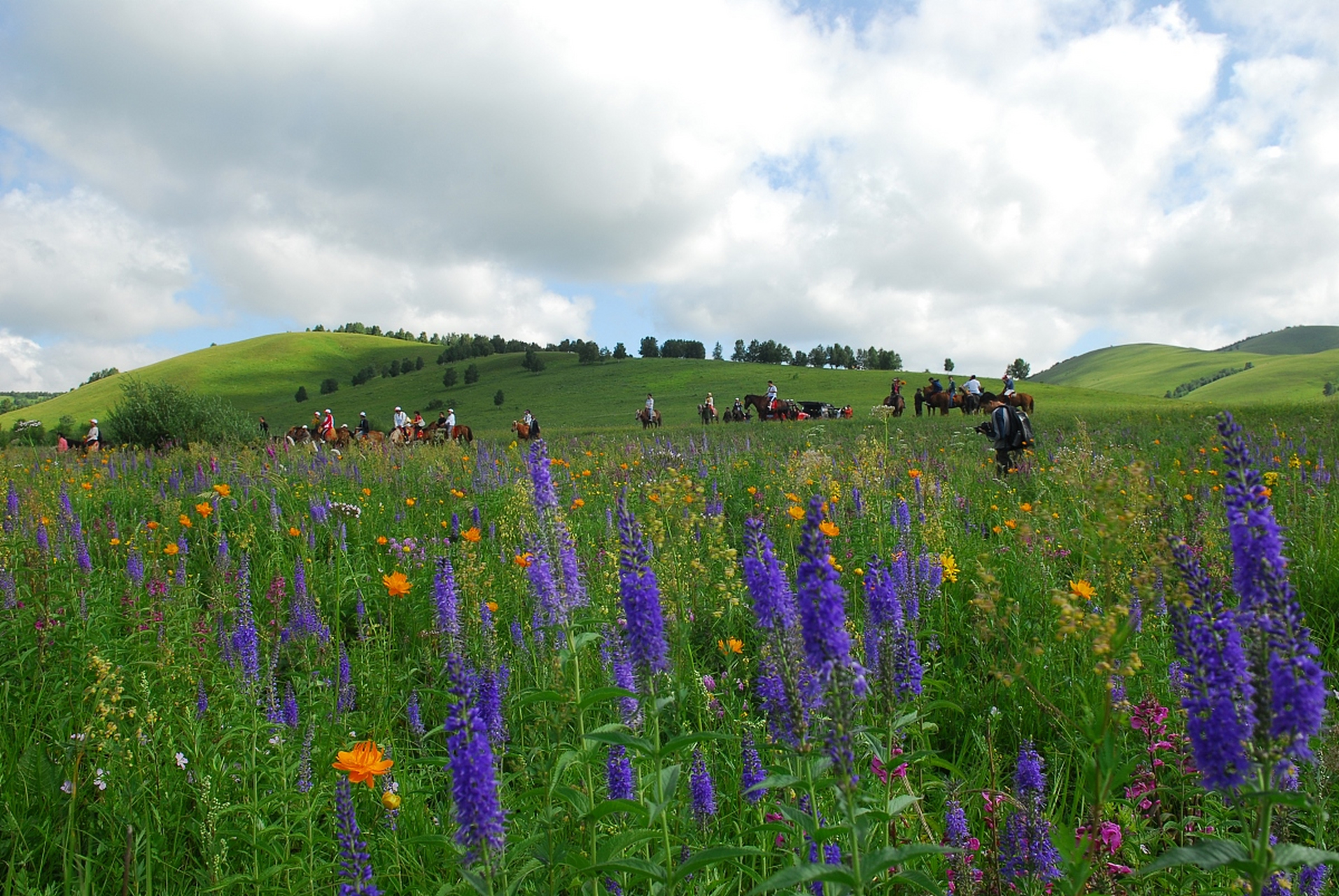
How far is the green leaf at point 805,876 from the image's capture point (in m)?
1.36

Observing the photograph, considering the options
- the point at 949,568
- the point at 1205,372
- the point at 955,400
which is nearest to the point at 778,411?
the point at 955,400

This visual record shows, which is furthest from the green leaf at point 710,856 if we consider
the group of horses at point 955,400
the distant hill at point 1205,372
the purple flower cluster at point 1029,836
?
the distant hill at point 1205,372

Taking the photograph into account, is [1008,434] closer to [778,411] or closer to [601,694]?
[601,694]

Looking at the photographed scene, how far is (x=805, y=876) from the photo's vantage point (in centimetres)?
139

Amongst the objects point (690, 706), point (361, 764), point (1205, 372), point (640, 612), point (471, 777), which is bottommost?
point (690, 706)

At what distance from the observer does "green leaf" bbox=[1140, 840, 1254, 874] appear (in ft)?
3.95

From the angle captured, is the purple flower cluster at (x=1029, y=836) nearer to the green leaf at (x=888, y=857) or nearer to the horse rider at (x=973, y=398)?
the green leaf at (x=888, y=857)

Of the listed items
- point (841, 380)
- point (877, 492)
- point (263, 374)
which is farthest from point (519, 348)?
point (877, 492)

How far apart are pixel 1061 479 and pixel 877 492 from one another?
130 centimetres

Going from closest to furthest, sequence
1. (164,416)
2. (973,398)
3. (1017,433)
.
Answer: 1. (1017,433)
2. (164,416)
3. (973,398)

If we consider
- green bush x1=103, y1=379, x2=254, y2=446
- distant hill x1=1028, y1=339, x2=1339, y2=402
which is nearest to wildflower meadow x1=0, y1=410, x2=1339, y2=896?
green bush x1=103, y1=379, x2=254, y2=446

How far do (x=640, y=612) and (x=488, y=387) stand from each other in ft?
270

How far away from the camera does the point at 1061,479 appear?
5.04 meters

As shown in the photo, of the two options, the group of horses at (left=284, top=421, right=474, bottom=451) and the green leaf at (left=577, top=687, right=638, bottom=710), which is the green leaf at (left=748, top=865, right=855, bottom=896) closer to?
the green leaf at (left=577, top=687, right=638, bottom=710)
